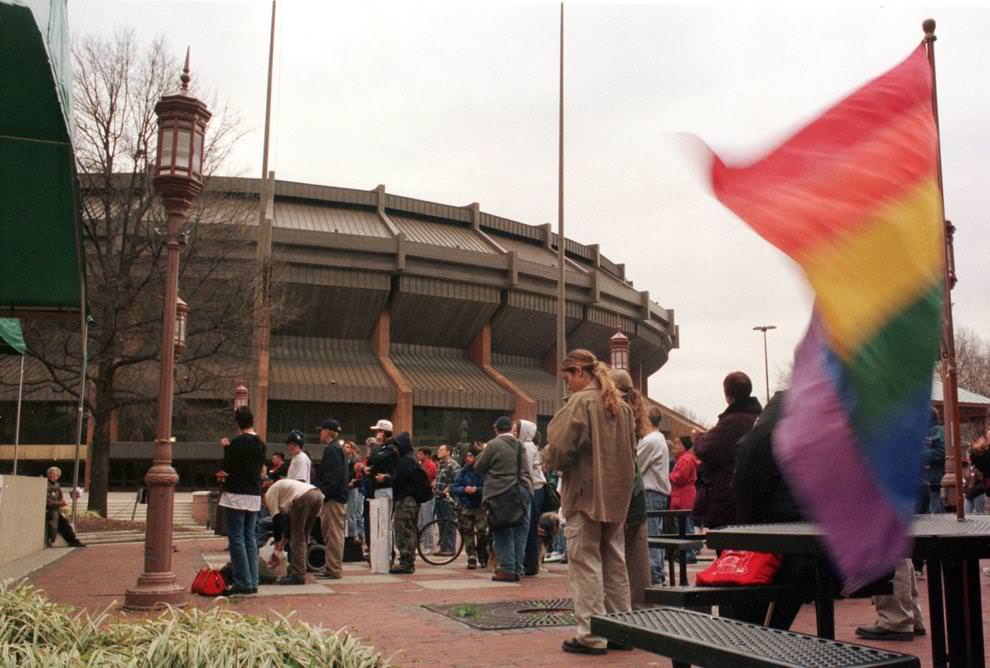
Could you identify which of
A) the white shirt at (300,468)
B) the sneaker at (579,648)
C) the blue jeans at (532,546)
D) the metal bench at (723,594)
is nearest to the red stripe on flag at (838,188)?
the metal bench at (723,594)

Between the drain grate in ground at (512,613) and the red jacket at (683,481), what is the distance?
92.0 inches

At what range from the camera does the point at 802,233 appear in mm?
2160

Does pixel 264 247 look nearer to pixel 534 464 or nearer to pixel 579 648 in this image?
pixel 534 464

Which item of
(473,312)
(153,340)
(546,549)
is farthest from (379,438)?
(473,312)

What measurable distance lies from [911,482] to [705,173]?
2.95 ft

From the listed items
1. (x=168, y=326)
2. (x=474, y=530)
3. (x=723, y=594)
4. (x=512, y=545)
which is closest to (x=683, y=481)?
(x=512, y=545)

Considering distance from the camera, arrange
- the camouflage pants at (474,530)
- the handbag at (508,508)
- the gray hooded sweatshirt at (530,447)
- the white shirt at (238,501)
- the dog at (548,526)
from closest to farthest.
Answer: the white shirt at (238,501)
the handbag at (508,508)
the gray hooded sweatshirt at (530,447)
the dog at (548,526)
the camouflage pants at (474,530)

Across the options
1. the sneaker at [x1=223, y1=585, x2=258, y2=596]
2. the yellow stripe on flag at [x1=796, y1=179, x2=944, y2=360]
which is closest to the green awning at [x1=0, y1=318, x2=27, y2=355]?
the sneaker at [x1=223, y1=585, x2=258, y2=596]

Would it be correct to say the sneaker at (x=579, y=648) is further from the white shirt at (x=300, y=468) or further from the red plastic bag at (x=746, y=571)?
the white shirt at (x=300, y=468)

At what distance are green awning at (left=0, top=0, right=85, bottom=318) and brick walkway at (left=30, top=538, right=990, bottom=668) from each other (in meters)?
3.08

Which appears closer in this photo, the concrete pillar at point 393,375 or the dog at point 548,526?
the dog at point 548,526

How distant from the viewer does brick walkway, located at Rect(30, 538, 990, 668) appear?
19.7 ft

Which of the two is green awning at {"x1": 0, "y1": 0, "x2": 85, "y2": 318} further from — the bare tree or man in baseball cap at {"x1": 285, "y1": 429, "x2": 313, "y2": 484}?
the bare tree

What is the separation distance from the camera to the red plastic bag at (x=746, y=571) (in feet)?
12.0
